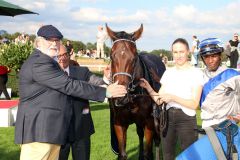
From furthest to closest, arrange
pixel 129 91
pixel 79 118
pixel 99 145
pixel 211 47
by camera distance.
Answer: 1. pixel 99 145
2. pixel 129 91
3. pixel 79 118
4. pixel 211 47

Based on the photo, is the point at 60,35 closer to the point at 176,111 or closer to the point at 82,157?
the point at 176,111

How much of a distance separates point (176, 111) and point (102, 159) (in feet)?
8.92

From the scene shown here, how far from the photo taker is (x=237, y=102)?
3.68 m

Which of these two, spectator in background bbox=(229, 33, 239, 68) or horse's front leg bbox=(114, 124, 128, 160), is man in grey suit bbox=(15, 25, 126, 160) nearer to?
horse's front leg bbox=(114, 124, 128, 160)

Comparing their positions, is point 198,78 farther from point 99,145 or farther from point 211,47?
point 99,145

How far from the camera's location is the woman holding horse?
4199 millimetres

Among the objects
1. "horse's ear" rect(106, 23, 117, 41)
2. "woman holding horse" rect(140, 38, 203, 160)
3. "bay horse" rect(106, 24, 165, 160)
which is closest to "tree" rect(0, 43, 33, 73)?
→ "bay horse" rect(106, 24, 165, 160)

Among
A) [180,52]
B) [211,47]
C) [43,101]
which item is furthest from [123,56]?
[43,101]

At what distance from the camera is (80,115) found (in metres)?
4.53

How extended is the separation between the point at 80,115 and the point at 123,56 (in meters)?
0.88

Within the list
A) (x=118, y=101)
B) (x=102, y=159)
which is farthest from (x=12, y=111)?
(x=118, y=101)

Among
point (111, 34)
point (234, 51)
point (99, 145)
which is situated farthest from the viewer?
point (234, 51)

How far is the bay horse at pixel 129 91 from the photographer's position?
456cm

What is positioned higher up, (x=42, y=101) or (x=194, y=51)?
(x=194, y=51)
